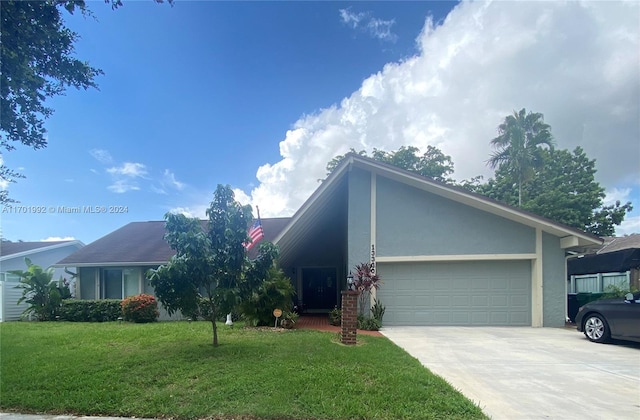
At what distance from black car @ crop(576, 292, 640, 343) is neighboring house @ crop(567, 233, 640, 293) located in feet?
15.5

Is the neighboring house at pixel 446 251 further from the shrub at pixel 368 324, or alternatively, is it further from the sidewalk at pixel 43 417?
the sidewalk at pixel 43 417

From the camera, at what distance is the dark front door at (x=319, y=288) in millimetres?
17219

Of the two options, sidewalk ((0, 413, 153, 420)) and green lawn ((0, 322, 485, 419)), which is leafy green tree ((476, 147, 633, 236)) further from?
sidewalk ((0, 413, 153, 420))

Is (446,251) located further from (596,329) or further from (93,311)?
(93,311)

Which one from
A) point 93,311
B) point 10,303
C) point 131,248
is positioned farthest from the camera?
point 131,248

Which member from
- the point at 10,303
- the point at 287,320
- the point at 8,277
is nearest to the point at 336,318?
the point at 287,320

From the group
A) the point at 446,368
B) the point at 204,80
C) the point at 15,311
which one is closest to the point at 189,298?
the point at 446,368

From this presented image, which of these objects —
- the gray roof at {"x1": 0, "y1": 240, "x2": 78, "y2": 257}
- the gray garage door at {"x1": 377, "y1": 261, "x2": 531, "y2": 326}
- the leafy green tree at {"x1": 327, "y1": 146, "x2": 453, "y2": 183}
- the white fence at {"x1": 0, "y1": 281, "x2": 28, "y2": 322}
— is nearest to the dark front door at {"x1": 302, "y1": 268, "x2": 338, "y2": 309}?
the gray garage door at {"x1": 377, "y1": 261, "x2": 531, "y2": 326}

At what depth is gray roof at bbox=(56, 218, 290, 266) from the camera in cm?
1393

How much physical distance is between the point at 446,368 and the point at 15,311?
17270 mm

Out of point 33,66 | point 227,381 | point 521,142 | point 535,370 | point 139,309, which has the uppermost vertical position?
point 521,142

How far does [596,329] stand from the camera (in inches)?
329

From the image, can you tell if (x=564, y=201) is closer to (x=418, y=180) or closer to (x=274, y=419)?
(x=418, y=180)

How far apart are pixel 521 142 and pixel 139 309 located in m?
25.4
